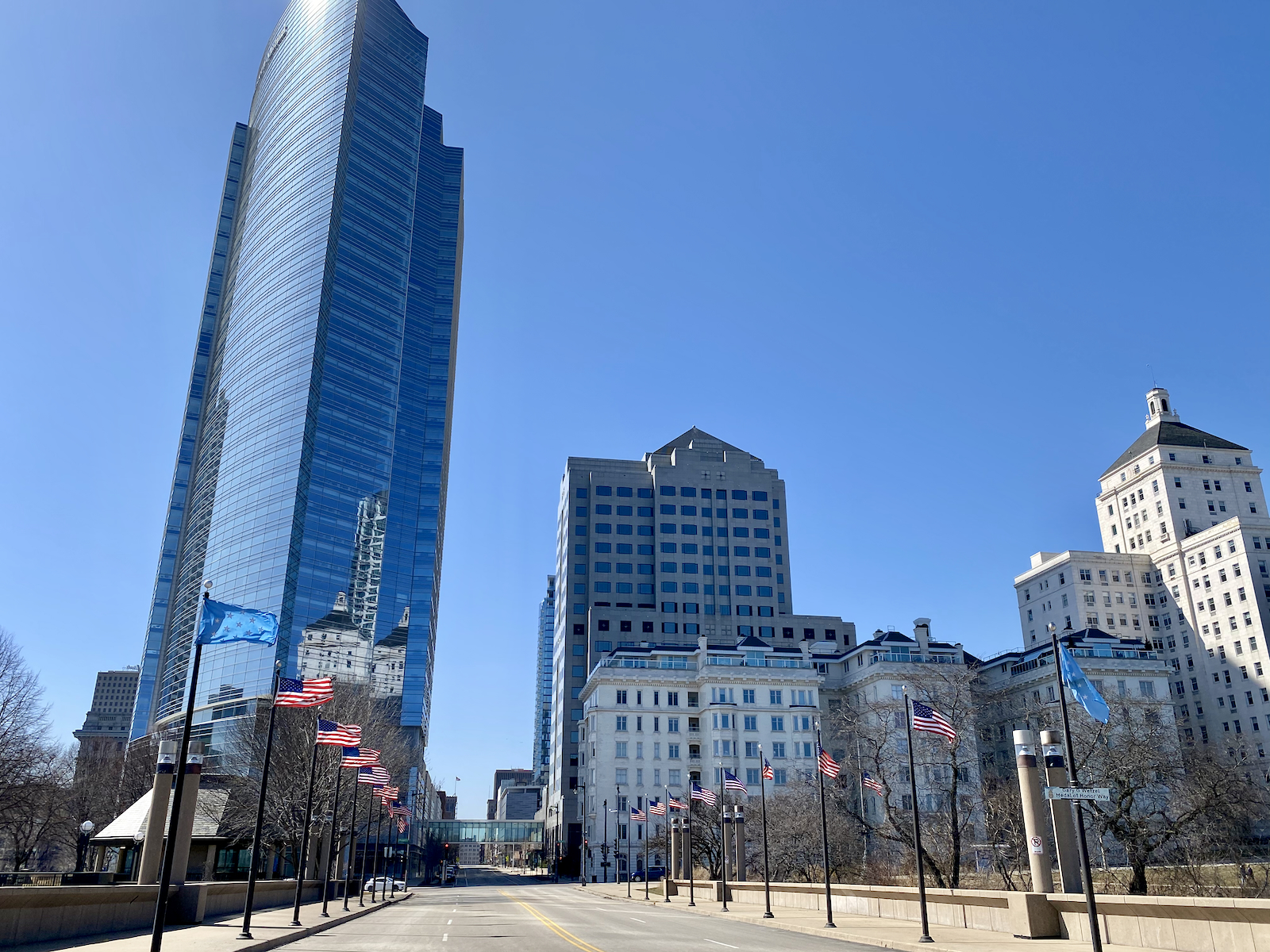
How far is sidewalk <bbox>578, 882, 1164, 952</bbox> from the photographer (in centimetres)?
2328

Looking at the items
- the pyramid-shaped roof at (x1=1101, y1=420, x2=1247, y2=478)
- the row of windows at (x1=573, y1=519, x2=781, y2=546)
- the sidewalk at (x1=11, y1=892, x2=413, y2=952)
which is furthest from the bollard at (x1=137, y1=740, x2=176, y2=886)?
the pyramid-shaped roof at (x1=1101, y1=420, x2=1247, y2=478)

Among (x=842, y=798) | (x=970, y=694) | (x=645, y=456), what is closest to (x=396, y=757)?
(x=842, y=798)

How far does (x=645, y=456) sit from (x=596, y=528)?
886 inches

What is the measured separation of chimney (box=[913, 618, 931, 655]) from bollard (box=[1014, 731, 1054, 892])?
276ft

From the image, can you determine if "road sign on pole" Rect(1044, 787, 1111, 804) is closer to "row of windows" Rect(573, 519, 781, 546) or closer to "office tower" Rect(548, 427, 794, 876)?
"office tower" Rect(548, 427, 794, 876)

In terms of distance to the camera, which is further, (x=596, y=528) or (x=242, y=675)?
(x=596, y=528)

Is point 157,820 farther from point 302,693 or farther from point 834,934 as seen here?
point 834,934

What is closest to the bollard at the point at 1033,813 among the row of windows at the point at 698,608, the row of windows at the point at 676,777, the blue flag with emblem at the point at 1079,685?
the blue flag with emblem at the point at 1079,685

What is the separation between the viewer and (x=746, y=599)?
15512cm

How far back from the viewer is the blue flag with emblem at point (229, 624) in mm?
21875

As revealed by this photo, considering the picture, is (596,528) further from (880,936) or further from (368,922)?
(880,936)

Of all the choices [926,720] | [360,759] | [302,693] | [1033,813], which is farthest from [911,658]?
[302,693]

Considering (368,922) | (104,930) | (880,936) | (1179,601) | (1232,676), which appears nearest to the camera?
(104,930)

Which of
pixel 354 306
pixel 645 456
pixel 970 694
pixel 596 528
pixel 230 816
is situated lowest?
pixel 230 816
